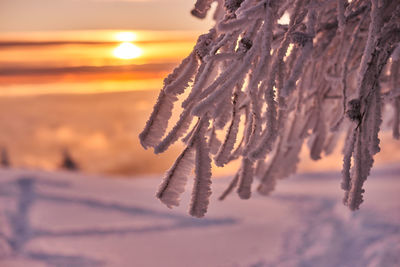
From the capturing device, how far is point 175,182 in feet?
3.98

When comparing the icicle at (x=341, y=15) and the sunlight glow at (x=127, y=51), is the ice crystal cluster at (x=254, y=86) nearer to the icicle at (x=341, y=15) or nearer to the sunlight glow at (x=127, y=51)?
the icicle at (x=341, y=15)

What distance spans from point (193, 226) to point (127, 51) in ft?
43.1

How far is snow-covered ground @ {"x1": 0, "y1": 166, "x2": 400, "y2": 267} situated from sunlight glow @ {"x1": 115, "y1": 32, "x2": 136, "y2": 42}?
47.2 feet

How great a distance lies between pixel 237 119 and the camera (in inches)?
50.6

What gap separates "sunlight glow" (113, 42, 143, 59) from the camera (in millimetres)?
14500

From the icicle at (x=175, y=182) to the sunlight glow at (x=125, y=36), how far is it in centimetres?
1680

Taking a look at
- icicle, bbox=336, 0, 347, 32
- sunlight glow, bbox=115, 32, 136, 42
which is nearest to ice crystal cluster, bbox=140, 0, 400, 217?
icicle, bbox=336, 0, 347, 32

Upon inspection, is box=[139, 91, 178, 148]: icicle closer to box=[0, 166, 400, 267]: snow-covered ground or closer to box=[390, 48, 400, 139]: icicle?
box=[390, 48, 400, 139]: icicle

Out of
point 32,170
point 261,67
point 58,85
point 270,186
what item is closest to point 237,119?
point 261,67

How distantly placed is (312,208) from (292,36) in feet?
6.97

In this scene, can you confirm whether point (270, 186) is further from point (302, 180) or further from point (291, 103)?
point (302, 180)

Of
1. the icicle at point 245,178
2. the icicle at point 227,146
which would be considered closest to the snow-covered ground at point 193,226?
the icicle at point 245,178

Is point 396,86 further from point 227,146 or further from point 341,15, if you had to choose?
point 227,146

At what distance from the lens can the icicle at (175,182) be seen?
1.21 metres
